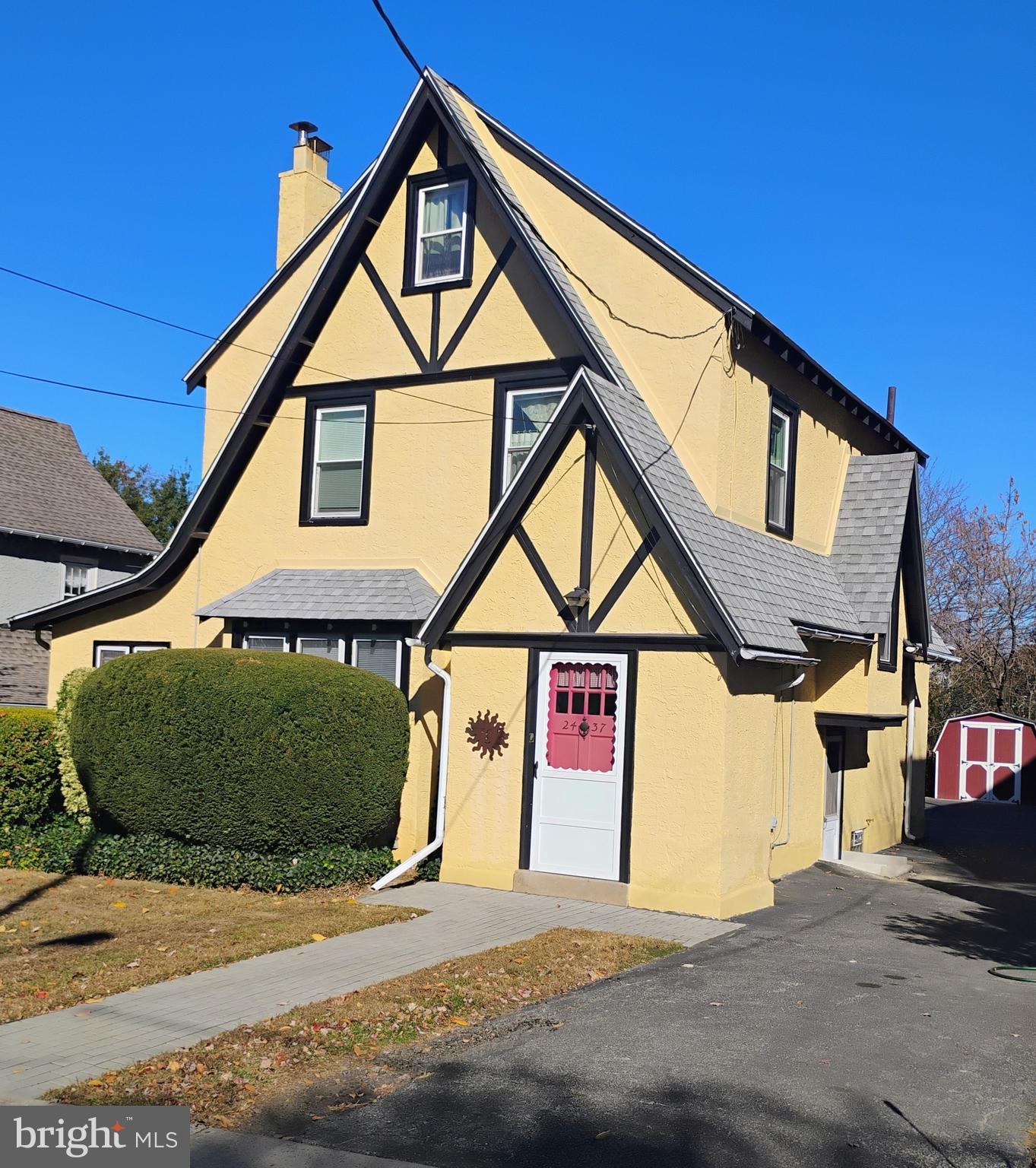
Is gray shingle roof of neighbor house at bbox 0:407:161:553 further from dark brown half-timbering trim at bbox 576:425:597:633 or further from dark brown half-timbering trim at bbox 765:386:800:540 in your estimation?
dark brown half-timbering trim at bbox 576:425:597:633

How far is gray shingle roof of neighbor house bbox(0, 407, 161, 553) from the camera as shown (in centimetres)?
2706

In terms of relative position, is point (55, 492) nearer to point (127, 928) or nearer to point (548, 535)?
point (548, 535)

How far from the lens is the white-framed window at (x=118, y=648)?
17344 mm

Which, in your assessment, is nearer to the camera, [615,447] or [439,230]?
[615,447]

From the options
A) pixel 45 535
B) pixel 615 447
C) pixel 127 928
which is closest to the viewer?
pixel 127 928

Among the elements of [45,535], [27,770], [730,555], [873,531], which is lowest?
[27,770]

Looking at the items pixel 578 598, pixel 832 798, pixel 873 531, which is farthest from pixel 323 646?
pixel 873 531

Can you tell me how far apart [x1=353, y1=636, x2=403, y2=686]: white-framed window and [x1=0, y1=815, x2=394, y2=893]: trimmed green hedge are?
225cm

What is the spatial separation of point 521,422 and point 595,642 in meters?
3.45

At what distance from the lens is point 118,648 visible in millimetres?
17656

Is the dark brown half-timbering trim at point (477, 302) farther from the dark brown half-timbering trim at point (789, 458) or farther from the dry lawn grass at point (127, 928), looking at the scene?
the dry lawn grass at point (127, 928)

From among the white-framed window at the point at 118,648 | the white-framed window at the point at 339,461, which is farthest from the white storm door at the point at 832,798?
the white-framed window at the point at 118,648

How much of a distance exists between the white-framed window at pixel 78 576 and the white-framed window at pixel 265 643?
43.4 feet

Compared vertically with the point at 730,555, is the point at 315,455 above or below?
above
